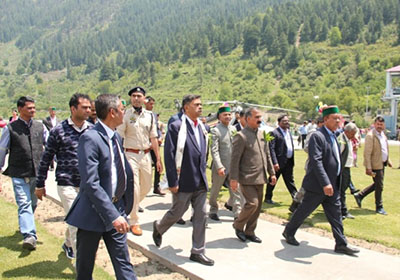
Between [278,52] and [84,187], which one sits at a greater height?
[278,52]

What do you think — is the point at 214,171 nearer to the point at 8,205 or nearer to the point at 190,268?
the point at 190,268

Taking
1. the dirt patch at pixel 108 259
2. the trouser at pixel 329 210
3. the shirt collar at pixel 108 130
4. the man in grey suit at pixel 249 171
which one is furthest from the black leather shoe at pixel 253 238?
the shirt collar at pixel 108 130

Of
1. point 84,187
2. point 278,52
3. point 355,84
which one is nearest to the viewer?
point 84,187

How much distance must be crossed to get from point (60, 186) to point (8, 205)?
4045mm

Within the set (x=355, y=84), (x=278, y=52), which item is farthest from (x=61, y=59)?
(x=355, y=84)

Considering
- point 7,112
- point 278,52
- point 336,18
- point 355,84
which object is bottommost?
point 7,112

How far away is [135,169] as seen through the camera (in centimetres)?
584

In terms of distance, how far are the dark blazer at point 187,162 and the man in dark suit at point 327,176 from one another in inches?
59.1

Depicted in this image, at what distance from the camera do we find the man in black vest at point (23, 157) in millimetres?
5070

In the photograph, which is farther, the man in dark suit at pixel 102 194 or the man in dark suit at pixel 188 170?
the man in dark suit at pixel 188 170

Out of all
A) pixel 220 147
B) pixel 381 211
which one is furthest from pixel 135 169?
pixel 381 211

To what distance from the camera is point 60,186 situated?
14.3 feet

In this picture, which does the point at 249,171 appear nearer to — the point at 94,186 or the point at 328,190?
the point at 328,190

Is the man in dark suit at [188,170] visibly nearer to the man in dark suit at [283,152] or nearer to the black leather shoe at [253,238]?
the black leather shoe at [253,238]
